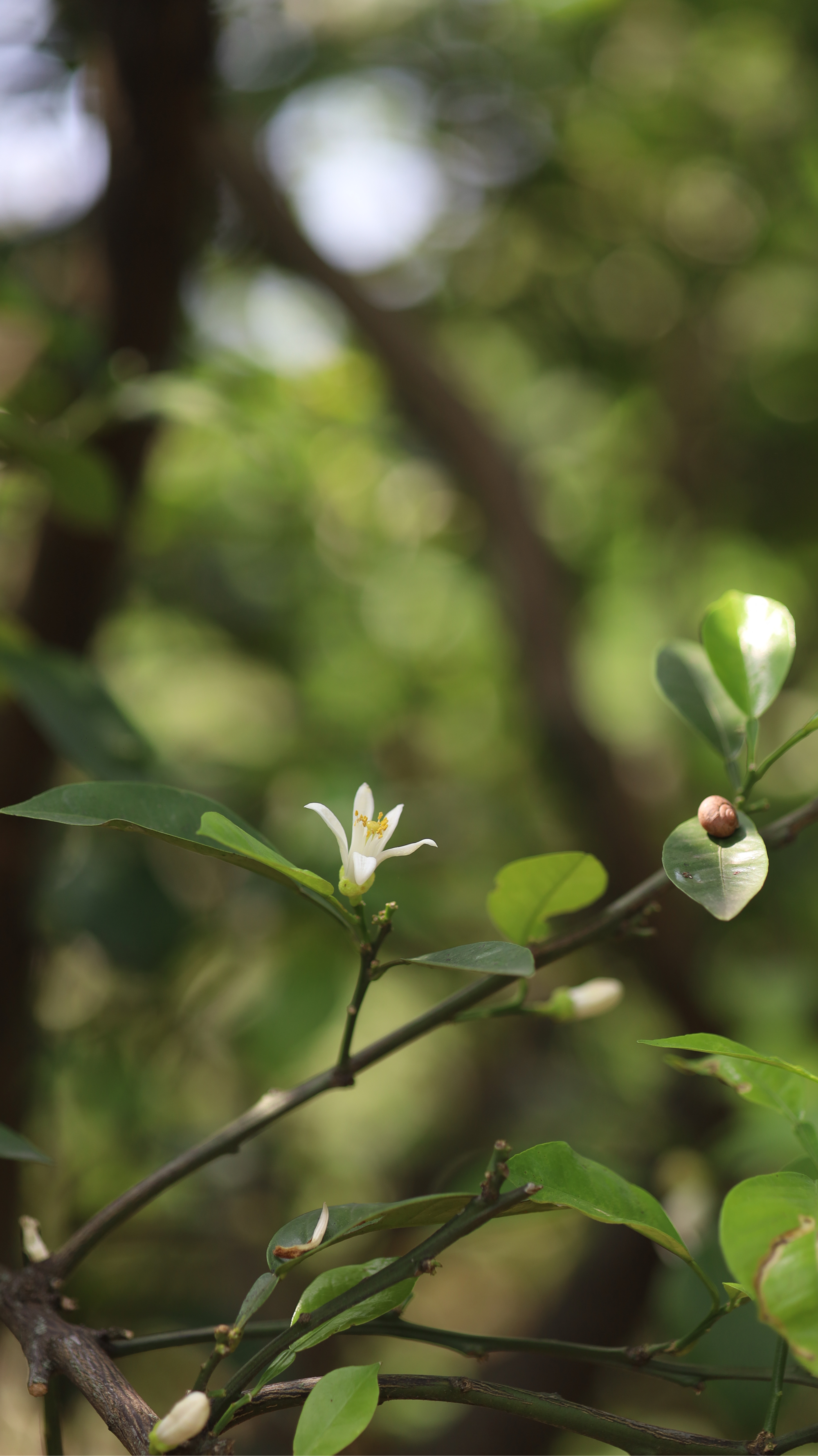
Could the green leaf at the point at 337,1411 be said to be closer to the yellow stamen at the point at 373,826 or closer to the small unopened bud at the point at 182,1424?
the small unopened bud at the point at 182,1424

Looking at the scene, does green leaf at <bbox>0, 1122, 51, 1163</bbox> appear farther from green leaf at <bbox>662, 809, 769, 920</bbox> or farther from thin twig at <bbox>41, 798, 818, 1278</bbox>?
green leaf at <bbox>662, 809, 769, 920</bbox>

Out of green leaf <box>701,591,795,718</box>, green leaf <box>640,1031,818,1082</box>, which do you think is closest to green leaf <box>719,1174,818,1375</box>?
green leaf <box>640,1031,818,1082</box>

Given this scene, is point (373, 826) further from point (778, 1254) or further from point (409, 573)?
point (409, 573)

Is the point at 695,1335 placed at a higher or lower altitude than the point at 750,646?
lower

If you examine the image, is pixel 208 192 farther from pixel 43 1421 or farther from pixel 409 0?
pixel 43 1421

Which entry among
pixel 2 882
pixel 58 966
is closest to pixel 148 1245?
pixel 58 966

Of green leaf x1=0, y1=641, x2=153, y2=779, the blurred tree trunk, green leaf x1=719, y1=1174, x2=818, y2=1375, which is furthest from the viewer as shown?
the blurred tree trunk

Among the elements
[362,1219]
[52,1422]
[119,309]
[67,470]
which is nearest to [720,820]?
[362,1219]
